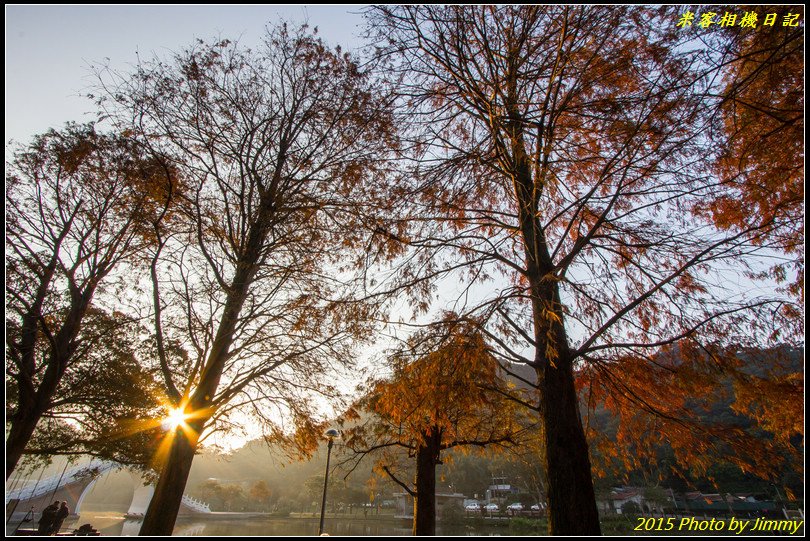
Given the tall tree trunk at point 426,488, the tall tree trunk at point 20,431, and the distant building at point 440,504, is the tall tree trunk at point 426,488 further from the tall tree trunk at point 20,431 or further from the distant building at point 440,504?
the distant building at point 440,504

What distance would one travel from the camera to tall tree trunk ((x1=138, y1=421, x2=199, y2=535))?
429 cm

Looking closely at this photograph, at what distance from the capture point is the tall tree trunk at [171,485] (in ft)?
14.1

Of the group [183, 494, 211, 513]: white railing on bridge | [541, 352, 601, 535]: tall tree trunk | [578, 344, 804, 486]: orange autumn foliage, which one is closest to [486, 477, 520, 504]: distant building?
[183, 494, 211, 513]: white railing on bridge

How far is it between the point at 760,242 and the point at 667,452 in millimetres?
45116

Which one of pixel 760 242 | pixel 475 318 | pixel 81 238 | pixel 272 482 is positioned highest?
pixel 81 238

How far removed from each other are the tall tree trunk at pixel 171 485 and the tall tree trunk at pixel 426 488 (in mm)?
4957

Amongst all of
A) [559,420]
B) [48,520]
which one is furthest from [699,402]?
[48,520]

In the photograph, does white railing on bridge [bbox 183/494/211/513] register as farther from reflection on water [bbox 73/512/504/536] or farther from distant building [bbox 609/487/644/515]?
distant building [bbox 609/487/644/515]

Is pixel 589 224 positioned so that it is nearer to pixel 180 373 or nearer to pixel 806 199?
pixel 806 199

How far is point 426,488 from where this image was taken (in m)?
8.12

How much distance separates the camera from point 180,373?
9.64m

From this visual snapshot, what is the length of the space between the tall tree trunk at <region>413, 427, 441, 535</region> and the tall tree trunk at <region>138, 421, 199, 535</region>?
16.3 feet

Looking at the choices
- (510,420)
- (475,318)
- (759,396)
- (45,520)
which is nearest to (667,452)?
(510,420)

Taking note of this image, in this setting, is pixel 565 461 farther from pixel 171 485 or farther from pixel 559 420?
pixel 171 485
